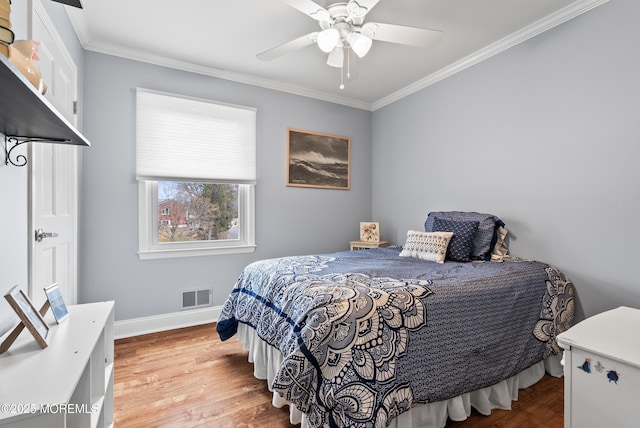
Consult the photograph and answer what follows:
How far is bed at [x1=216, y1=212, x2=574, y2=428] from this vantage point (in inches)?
51.9

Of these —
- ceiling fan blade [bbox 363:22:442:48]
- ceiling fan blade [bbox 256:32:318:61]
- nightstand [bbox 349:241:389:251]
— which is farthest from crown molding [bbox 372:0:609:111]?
nightstand [bbox 349:241:389:251]

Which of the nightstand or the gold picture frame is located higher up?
the gold picture frame

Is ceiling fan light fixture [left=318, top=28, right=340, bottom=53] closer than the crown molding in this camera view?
Yes

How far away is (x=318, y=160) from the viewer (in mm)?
3781

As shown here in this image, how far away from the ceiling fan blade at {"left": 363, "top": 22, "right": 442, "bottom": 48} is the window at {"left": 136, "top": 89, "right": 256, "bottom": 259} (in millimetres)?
1771

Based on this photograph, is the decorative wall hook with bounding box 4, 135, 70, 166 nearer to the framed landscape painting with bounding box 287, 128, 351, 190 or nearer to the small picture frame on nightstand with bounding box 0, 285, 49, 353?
the small picture frame on nightstand with bounding box 0, 285, 49, 353

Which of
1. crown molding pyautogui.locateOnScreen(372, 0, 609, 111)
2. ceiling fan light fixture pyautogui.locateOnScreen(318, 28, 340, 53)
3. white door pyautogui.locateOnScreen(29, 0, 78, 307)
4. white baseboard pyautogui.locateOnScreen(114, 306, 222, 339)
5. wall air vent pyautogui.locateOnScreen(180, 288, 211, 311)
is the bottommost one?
white baseboard pyautogui.locateOnScreen(114, 306, 222, 339)

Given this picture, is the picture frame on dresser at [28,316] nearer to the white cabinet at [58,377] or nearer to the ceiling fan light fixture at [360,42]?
the white cabinet at [58,377]

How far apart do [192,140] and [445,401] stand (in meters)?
2.94

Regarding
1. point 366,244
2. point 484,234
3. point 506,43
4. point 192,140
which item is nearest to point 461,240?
point 484,234

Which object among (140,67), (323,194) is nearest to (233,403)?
(323,194)

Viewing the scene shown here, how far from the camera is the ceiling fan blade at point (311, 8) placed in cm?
170

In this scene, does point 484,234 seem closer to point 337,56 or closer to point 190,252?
point 337,56

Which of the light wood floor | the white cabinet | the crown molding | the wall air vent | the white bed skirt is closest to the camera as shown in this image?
the white cabinet
